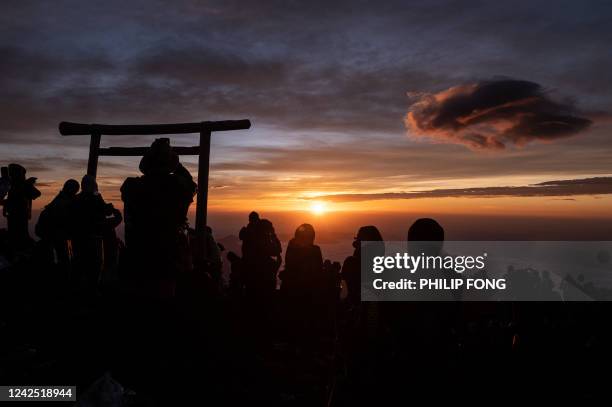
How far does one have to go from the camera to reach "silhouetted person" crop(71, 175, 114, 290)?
6500 mm

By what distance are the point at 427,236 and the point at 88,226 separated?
18.1 ft

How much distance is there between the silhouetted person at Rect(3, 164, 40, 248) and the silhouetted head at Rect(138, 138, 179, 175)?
6.81 meters

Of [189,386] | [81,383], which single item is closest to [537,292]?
[189,386]

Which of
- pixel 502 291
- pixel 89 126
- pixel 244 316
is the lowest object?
pixel 244 316

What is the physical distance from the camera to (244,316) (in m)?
7.66

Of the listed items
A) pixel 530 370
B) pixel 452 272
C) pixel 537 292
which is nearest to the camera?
pixel 452 272

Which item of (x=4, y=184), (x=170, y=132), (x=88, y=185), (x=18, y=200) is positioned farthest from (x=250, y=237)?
(x=4, y=184)

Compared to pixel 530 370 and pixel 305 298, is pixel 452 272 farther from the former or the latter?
pixel 305 298

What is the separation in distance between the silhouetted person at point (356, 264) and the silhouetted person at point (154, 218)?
285 cm

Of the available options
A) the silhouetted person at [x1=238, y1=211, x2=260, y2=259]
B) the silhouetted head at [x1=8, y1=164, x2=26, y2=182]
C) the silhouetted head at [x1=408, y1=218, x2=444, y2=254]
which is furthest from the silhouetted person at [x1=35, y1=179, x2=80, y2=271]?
the silhouetted head at [x1=408, y1=218, x2=444, y2=254]

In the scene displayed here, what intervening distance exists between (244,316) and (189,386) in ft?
9.26

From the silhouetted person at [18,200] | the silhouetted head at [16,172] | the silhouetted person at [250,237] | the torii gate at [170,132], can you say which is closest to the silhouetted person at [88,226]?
the silhouetted person at [250,237]

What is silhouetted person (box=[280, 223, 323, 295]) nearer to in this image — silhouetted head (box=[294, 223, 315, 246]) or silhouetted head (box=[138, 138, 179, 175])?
silhouetted head (box=[294, 223, 315, 246])

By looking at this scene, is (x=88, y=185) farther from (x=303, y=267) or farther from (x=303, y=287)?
(x=303, y=287)
